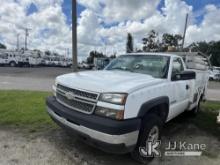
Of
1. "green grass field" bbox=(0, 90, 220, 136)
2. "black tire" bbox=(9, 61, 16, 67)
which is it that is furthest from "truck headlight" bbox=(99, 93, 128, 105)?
"black tire" bbox=(9, 61, 16, 67)

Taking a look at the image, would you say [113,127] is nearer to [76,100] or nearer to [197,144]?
[76,100]

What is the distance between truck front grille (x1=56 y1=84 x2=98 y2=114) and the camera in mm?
3330

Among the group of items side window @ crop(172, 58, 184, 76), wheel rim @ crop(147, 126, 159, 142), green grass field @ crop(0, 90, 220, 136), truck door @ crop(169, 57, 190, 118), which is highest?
side window @ crop(172, 58, 184, 76)

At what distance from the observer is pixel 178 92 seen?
4828mm

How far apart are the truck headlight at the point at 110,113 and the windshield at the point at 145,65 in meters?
1.57

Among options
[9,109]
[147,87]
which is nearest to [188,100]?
[147,87]

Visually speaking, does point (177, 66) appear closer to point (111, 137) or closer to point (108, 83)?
point (108, 83)

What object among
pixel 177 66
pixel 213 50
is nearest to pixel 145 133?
pixel 177 66

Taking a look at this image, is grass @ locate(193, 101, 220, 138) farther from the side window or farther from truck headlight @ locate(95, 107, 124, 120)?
truck headlight @ locate(95, 107, 124, 120)

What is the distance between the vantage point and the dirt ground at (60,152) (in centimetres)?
366

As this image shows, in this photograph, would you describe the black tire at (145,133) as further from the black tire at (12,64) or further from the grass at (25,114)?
the black tire at (12,64)

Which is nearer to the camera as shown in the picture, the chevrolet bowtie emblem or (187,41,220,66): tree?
the chevrolet bowtie emblem

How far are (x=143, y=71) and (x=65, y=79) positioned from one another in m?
1.60

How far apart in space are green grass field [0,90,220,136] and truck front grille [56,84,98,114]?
63.1 inches
